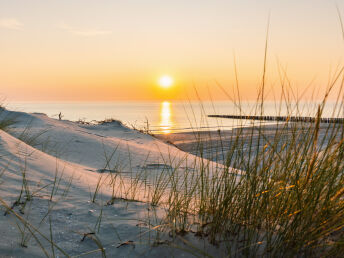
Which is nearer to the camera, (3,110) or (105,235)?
(105,235)

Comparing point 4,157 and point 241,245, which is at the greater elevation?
point 4,157

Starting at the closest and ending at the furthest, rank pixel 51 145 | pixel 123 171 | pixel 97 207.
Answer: pixel 97 207 < pixel 123 171 < pixel 51 145

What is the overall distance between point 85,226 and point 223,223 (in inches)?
25.1

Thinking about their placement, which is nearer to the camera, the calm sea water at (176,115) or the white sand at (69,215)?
the white sand at (69,215)

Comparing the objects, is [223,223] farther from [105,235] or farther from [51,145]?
[51,145]

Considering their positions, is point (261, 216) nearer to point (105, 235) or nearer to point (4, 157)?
point (105, 235)

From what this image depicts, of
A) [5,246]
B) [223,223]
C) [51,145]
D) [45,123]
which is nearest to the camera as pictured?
[5,246]

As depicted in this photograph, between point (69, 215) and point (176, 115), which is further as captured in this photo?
point (176, 115)

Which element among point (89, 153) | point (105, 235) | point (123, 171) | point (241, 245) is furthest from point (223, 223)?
point (89, 153)

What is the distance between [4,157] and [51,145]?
1.78 meters

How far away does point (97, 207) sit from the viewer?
68.1 inches

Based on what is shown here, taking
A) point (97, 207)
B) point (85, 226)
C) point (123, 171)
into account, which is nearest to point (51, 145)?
point (123, 171)

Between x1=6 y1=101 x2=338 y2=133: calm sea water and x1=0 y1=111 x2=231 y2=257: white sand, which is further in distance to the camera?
x1=6 y1=101 x2=338 y2=133: calm sea water

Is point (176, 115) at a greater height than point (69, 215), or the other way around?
point (176, 115)
